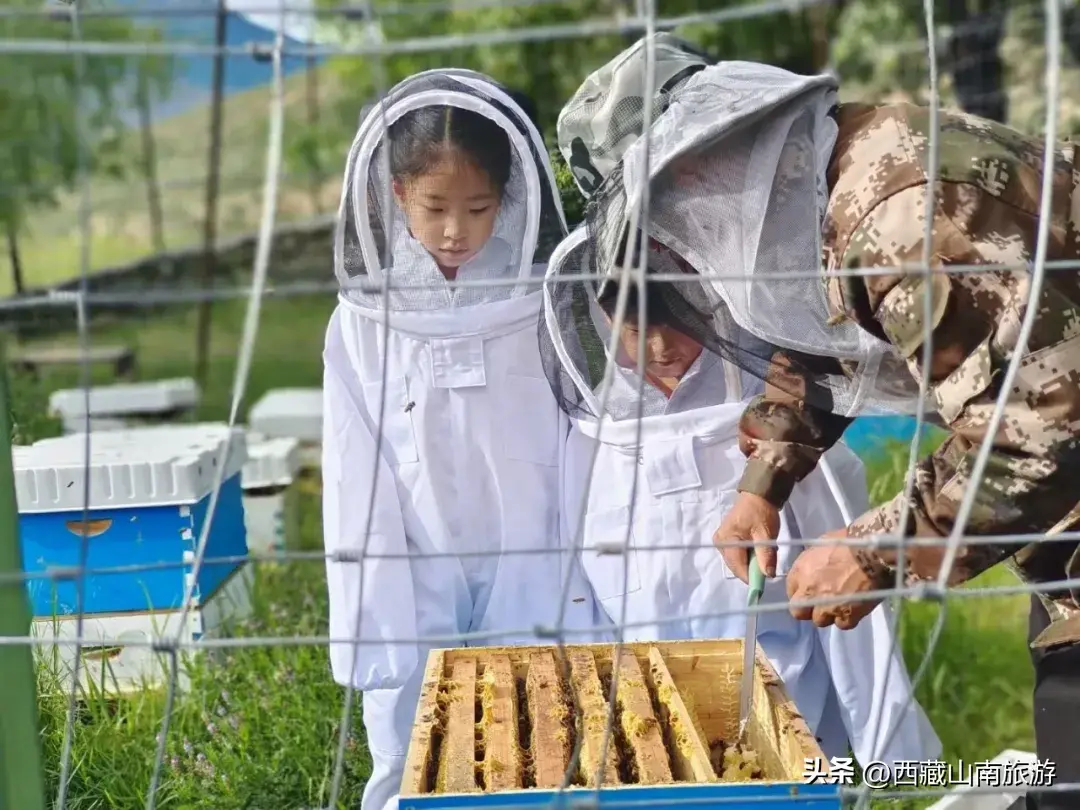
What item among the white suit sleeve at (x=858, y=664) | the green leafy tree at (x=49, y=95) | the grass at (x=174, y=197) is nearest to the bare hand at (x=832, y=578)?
the white suit sleeve at (x=858, y=664)

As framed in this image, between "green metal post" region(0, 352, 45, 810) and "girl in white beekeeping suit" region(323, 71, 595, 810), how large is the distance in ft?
1.76

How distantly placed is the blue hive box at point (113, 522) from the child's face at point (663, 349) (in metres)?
0.82

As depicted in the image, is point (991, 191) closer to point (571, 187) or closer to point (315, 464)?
point (571, 187)

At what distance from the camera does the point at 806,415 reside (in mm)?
1875

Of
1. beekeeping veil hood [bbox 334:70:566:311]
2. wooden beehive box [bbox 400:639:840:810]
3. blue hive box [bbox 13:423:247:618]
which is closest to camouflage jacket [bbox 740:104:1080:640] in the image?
wooden beehive box [bbox 400:639:840:810]

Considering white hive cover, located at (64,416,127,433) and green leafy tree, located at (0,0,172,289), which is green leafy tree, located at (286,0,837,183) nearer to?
green leafy tree, located at (0,0,172,289)

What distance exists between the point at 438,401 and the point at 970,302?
96 centimetres

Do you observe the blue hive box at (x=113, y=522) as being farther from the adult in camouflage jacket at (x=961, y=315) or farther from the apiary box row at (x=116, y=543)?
the adult in camouflage jacket at (x=961, y=315)

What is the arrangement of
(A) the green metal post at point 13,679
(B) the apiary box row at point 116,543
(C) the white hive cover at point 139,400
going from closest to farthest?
(A) the green metal post at point 13,679
(B) the apiary box row at point 116,543
(C) the white hive cover at point 139,400

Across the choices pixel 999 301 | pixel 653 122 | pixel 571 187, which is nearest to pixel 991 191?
pixel 999 301

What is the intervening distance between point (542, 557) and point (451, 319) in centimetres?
46

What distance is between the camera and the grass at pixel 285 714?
206 cm

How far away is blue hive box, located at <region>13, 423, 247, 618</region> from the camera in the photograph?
7.17 ft

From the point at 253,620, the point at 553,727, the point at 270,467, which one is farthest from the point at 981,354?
the point at 270,467
